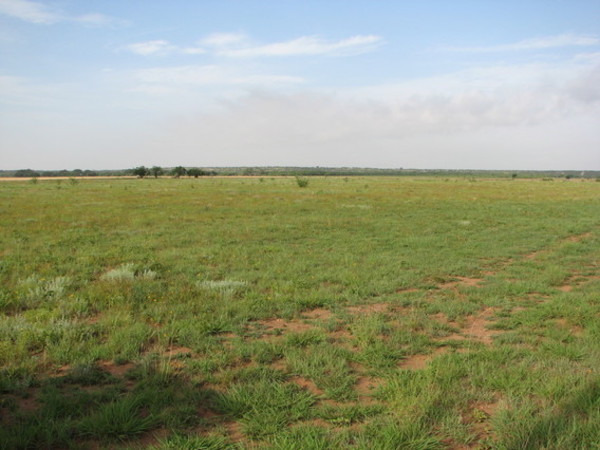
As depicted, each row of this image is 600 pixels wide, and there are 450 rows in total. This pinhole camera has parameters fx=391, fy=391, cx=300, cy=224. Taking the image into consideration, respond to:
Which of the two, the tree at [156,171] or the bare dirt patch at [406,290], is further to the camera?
the tree at [156,171]

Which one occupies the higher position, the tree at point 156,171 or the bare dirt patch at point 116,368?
the tree at point 156,171

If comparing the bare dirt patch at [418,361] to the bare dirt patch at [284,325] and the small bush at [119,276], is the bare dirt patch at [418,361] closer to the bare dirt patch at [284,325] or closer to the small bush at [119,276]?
the bare dirt patch at [284,325]

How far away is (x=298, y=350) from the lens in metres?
5.04

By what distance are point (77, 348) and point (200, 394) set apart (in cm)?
205

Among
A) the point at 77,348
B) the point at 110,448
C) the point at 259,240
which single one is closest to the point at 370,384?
the point at 110,448

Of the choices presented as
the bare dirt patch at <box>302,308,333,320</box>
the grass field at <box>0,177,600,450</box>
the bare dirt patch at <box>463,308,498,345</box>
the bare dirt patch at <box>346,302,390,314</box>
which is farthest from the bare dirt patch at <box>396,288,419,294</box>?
the bare dirt patch at <box>302,308,333,320</box>

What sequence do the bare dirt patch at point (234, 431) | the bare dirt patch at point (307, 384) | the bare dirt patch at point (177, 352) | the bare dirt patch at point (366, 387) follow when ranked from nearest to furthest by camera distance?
1. the bare dirt patch at point (234, 431)
2. the bare dirt patch at point (366, 387)
3. the bare dirt patch at point (307, 384)
4. the bare dirt patch at point (177, 352)

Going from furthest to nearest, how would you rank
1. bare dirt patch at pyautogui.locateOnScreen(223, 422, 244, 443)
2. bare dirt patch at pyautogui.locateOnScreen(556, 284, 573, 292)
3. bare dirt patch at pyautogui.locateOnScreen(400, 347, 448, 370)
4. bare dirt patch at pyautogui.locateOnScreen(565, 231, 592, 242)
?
1. bare dirt patch at pyautogui.locateOnScreen(565, 231, 592, 242)
2. bare dirt patch at pyautogui.locateOnScreen(556, 284, 573, 292)
3. bare dirt patch at pyautogui.locateOnScreen(400, 347, 448, 370)
4. bare dirt patch at pyautogui.locateOnScreen(223, 422, 244, 443)

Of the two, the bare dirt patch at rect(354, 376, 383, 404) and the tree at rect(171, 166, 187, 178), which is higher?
the tree at rect(171, 166, 187, 178)

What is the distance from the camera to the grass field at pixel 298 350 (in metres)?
3.42

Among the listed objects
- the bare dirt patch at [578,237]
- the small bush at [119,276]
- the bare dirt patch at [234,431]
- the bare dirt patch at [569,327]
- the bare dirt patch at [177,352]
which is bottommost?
the bare dirt patch at [234,431]

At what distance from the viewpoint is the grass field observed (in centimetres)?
342

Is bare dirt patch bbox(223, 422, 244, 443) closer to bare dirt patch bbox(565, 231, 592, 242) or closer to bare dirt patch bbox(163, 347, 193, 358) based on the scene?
bare dirt patch bbox(163, 347, 193, 358)

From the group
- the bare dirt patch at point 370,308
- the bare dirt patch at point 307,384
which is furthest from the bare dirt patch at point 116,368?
the bare dirt patch at point 370,308
